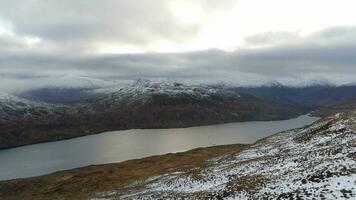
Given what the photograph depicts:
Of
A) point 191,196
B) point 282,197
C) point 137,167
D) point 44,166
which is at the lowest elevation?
point 44,166

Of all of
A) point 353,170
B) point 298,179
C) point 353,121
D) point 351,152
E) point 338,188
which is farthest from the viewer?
point 353,121

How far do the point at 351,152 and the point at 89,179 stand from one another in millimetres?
78644

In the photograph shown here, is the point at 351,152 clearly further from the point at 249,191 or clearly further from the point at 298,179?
the point at 249,191

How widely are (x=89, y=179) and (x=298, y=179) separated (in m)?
78.9

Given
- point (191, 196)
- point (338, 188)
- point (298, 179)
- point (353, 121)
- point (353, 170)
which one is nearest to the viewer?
point (338, 188)

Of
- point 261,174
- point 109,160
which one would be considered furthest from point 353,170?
point 109,160

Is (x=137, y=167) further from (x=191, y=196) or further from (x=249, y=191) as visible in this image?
(x=249, y=191)

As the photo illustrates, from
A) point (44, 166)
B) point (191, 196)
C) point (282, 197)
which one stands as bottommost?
point (44, 166)

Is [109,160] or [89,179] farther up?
[89,179]

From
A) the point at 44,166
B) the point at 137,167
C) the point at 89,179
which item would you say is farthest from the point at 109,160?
the point at 89,179

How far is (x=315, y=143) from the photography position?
57375 millimetres

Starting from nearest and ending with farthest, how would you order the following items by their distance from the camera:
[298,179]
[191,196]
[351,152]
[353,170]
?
1. [353,170]
2. [298,179]
3. [351,152]
4. [191,196]

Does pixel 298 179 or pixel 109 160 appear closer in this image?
pixel 298 179

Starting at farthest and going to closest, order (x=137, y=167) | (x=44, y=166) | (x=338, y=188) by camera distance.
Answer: (x=44, y=166) → (x=137, y=167) → (x=338, y=188)
